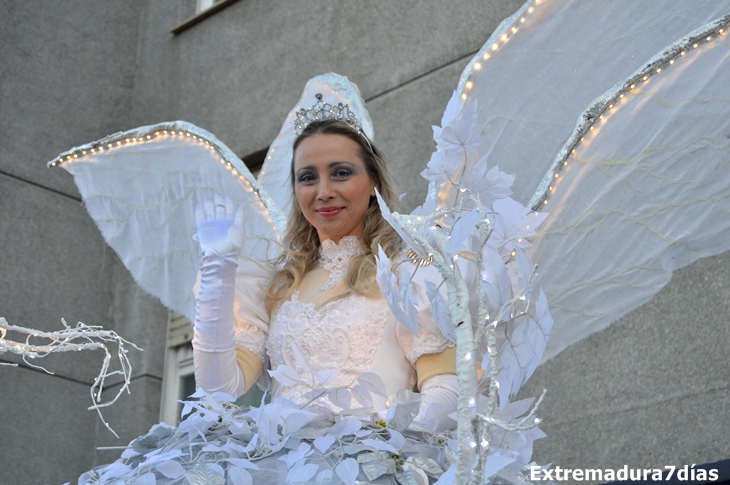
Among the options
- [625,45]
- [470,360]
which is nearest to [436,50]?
[625,45]

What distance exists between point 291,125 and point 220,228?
0.99 m

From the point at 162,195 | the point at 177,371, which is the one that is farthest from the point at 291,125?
the point at 177,371

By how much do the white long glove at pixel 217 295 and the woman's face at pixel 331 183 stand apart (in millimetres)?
206

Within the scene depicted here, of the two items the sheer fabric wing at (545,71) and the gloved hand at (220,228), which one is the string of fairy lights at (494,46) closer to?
the sheer fabric wing at (545,71)

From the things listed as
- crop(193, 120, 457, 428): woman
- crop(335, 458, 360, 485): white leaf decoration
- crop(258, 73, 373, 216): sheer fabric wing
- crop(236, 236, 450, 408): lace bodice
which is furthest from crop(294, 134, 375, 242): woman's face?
crop(335, 458, 360, 485): white leaf decoration

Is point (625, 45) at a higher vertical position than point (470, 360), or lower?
higher

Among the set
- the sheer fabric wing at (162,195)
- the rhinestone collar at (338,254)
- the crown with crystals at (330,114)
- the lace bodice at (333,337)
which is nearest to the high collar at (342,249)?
the rhinestone collar at (338,254)

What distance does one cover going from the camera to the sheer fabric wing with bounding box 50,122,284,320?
2.64m

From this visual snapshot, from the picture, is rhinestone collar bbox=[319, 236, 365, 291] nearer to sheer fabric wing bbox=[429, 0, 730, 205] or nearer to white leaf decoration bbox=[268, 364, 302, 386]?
sheer fabric wing bbox=[429, 0, 730, 205]

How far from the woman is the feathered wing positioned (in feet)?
0.65

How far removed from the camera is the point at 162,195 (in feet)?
8.82

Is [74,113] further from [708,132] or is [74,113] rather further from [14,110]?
[708,132]

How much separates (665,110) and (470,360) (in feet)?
3.25

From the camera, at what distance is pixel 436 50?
4.00 m
